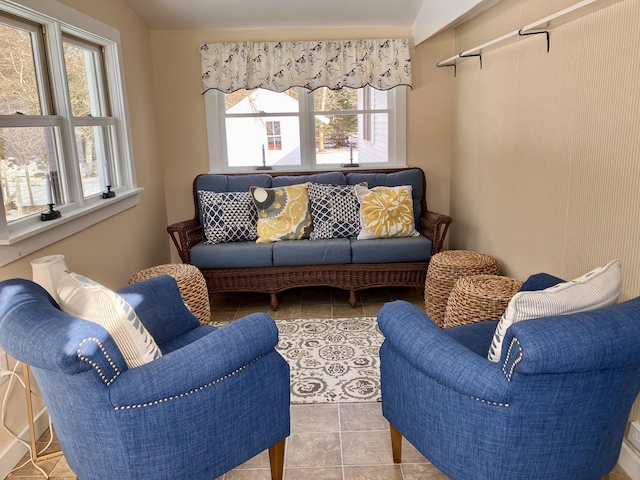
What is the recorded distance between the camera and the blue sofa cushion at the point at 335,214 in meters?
4.00

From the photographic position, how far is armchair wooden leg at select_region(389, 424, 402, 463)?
6.84 feet

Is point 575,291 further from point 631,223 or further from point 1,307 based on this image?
point 1,307

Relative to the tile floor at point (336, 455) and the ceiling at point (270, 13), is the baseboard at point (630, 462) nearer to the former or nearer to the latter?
the tile floor at point (336, 455)

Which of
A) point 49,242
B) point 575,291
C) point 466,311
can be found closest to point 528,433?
point 575,291

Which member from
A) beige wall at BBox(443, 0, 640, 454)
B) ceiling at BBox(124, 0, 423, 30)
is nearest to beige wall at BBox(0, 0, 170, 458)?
ceiling at BBox(124, 0, 423, 30)

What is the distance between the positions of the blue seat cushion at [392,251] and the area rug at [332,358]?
46 cm

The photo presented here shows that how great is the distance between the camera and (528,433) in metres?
1.48

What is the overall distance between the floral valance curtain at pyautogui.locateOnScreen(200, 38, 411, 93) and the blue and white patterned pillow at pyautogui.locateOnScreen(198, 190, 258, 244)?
945 millimetres

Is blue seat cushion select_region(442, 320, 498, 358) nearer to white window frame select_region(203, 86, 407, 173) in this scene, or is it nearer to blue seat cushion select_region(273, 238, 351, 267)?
blue seat cushion select_region(273, 238, 351, 267)

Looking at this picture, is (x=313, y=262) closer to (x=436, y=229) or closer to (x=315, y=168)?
(x=436, y=229)

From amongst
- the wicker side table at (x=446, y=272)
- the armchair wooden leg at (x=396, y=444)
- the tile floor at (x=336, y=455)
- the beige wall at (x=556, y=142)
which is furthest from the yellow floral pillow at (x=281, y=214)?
the armchair wooden leg at (x=396, y=444)

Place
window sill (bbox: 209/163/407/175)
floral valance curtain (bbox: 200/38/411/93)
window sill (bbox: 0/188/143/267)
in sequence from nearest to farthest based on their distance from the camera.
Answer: window sill (bbox: 0/188/143/267) → floral valance curtain (bbox: 200/38/411/93) → window sill (bbox: 209/163/407/175)

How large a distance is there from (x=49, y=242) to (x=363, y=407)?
5.70 feet

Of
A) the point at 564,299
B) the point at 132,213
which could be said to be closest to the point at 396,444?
the point at 564,299
